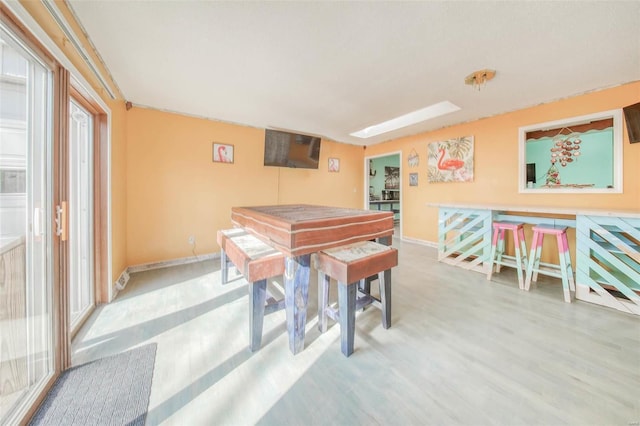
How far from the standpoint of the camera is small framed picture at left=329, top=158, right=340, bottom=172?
520cm

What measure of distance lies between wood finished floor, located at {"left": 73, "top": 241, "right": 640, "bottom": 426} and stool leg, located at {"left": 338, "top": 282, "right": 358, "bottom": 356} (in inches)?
3.5

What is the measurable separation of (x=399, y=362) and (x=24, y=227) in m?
2.35

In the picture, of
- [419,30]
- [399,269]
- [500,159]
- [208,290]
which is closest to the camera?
[419,30]

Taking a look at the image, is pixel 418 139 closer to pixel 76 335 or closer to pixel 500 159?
pixel 500 159

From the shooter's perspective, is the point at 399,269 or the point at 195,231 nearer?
the point at 399,269

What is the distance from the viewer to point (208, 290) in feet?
8.08

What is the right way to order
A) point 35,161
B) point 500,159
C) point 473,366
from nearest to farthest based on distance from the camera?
point 35,161 < point 473,366 < point 500,159

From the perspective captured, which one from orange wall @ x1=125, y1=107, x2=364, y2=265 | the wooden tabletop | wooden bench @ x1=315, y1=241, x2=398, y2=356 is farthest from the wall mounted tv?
wooden bench @ x1=315, y1=241, x2=398, y2=356

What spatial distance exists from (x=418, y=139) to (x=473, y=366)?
416cm

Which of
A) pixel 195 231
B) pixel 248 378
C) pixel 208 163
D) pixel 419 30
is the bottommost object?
pixel 248 378

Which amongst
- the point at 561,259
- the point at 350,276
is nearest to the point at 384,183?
the point at 561,259

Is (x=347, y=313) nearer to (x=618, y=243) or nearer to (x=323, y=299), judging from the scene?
(x=323, y=299)

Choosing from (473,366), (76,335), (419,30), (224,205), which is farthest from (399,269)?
(76,335)

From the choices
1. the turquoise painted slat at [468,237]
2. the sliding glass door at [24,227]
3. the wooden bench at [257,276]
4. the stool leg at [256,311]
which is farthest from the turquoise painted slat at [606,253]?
the sliding glass door at [24,227]
